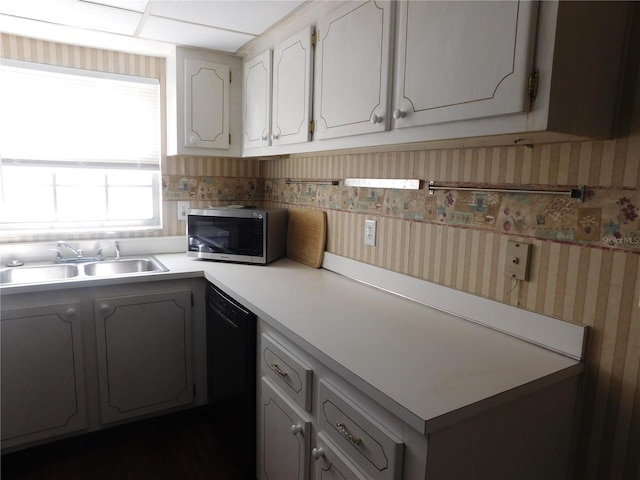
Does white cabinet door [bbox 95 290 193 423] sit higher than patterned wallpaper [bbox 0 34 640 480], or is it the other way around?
patterned wallpaper [bbox 0 34 640 480]

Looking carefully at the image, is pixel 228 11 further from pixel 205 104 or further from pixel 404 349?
pixel 404 349

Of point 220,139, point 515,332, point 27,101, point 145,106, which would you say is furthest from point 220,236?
point 515,332

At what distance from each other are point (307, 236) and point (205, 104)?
0.95 meters

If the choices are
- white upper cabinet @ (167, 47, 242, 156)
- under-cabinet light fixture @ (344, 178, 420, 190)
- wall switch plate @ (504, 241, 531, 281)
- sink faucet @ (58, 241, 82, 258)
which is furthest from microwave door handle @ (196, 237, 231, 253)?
wall switch plate @ (504, 241, 531, 281)

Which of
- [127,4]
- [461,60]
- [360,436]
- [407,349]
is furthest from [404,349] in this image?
[127,4]

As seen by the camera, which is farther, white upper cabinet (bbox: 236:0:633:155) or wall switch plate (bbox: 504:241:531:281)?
wall switch plate (bbox: 504:241:531:281)

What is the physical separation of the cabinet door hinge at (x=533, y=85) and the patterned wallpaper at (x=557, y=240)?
302mm

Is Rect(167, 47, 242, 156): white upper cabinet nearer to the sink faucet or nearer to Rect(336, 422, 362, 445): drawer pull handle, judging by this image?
the sink faucet

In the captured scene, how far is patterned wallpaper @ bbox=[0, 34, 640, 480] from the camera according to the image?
1113mm

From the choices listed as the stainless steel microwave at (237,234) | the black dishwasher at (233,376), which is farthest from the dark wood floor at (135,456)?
the stainless steel microwave at (237,234)

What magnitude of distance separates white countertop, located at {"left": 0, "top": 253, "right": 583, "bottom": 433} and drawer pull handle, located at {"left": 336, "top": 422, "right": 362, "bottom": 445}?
0.15m

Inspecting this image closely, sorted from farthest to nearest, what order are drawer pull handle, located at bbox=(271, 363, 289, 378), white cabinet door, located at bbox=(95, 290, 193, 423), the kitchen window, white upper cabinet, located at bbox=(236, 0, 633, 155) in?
1. the kitchen window
2. white cabinet door, located at bbox=(95, 290, 193, 423)
3. drawer pull handle, located at bbox=(271, 363, 289, 378)
4. white upper cabinet, located at bbox=(236, 0, 633, 155)

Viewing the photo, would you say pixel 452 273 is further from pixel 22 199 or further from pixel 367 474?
pixel 22 199

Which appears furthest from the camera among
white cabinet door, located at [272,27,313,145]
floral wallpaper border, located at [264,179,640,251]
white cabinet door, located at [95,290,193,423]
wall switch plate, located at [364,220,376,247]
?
white cabinet door, located at [95,290,193,423]
